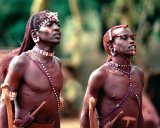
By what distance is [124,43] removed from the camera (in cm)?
772

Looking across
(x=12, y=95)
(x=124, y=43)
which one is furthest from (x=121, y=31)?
(x=12, y=95)

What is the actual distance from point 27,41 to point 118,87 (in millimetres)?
1047

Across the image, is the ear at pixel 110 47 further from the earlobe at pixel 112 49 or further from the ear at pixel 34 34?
the ear at pixel 34 34

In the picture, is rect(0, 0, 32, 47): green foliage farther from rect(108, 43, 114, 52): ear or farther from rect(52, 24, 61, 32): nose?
rect(52, 24, 61, 32): nose

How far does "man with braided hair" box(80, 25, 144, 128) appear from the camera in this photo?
25.2 feet

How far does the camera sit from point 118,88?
25.3ft

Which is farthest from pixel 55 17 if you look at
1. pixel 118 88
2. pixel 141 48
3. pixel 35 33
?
pixel 141 48

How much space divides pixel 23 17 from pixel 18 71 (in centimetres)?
1174

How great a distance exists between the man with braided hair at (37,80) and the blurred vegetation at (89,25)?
899 cm

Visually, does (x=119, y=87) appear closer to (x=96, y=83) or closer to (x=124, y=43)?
(x=96, y=83)

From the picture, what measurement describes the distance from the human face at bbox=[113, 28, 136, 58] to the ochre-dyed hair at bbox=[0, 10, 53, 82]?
0.77 m

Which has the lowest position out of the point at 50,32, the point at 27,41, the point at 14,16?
the point at 14,16

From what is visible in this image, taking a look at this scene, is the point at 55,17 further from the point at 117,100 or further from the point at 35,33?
the point at 117,100

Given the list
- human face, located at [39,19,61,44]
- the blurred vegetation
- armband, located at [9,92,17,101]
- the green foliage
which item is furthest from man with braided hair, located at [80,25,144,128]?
the green foliage
